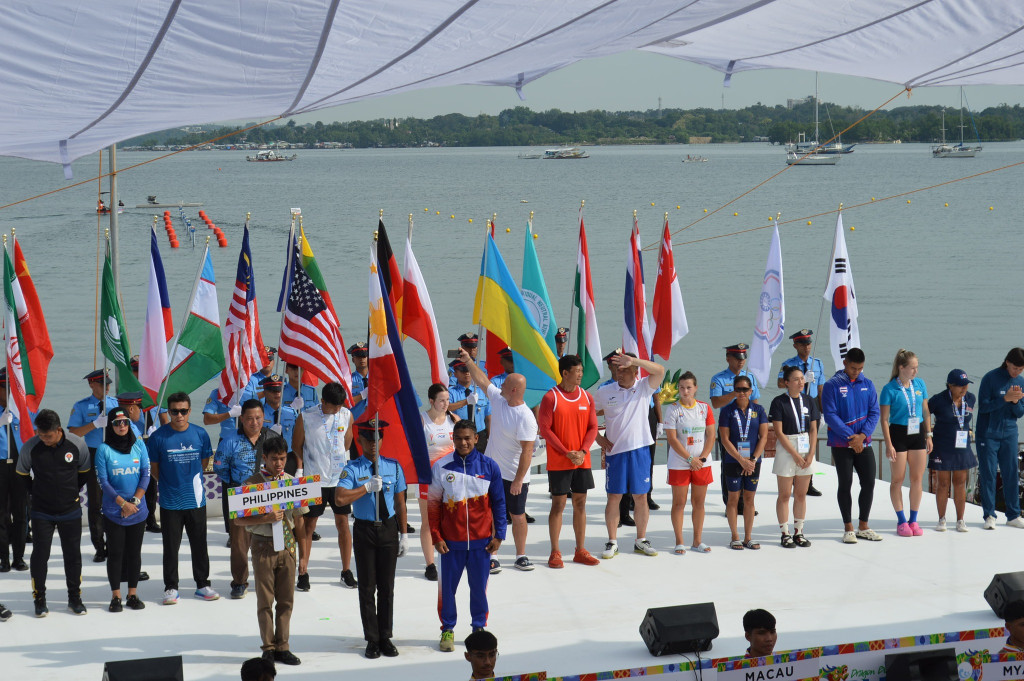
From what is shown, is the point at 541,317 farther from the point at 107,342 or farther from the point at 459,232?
the point at 459,232

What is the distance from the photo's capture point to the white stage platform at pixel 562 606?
7004mm

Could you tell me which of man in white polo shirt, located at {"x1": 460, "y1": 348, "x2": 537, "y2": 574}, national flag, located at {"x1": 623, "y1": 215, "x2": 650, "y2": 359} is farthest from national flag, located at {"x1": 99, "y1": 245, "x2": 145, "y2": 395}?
national flag, located at {"x1": 623, "y1": 215, "x2": 650, "y2": 359}

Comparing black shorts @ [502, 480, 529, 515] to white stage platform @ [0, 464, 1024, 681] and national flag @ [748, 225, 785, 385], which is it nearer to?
white stage platform @ [0, 464, 1024, 681]

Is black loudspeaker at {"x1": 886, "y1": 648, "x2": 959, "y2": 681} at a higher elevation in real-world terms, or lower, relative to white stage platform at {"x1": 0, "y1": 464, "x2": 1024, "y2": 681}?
higher

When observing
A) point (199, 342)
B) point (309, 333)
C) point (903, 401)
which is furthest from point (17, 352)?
point (903, 401)

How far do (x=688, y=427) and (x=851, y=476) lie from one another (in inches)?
60.9

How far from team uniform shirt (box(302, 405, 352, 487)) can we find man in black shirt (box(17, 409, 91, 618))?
159cm

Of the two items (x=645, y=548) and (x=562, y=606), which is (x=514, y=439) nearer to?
(x=562, y=606)

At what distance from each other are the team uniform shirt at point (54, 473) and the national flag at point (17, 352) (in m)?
1.01

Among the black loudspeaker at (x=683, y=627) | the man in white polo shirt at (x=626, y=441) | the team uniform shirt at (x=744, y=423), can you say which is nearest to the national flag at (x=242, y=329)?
the man in white polo shirt at (x=626, y=441)

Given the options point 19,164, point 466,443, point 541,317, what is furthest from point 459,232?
point 19,164

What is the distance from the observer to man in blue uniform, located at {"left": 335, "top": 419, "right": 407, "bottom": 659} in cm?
706

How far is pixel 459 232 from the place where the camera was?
67.0m

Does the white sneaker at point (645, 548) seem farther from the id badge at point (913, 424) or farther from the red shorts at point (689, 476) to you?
the id badge at point (913, 424)
